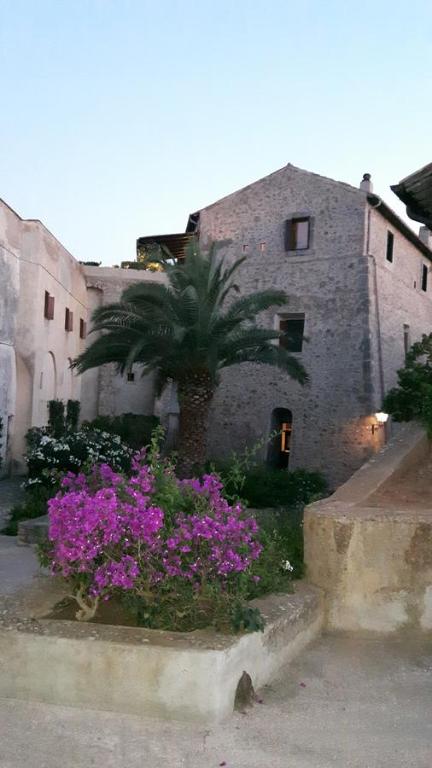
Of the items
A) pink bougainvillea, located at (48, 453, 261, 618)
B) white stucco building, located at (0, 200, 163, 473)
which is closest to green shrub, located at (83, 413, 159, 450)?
white stucco building, located at (0, 200, 163, 473)

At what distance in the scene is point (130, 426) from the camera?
2105cm

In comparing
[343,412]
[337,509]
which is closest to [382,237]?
[343,412]

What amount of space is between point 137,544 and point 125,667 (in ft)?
2.51

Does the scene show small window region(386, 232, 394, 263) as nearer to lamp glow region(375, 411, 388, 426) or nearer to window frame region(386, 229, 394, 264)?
window frame region(386, 229, 394, 264)

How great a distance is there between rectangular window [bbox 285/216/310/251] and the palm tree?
633cm

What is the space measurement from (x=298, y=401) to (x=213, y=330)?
21.4 ft

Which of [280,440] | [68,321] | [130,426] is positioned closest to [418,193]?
[280,440]

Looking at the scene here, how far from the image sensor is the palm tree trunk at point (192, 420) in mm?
13070

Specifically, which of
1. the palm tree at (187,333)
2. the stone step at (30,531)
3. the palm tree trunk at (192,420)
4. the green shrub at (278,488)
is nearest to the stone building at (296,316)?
the green shrub at (278,488)

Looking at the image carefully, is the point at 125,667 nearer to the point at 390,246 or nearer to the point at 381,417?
the point at 381,417

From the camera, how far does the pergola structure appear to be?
6219mm

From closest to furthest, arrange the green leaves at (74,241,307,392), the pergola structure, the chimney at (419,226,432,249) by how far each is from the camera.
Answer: the pergola structure → the green leaves at (74,241,307,392) → the chimney at (419,226,432,249)

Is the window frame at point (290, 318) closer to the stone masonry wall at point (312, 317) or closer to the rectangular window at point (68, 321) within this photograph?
the stone masonry wall at point (312, 317)

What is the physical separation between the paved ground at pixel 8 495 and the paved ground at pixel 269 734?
6.41m
